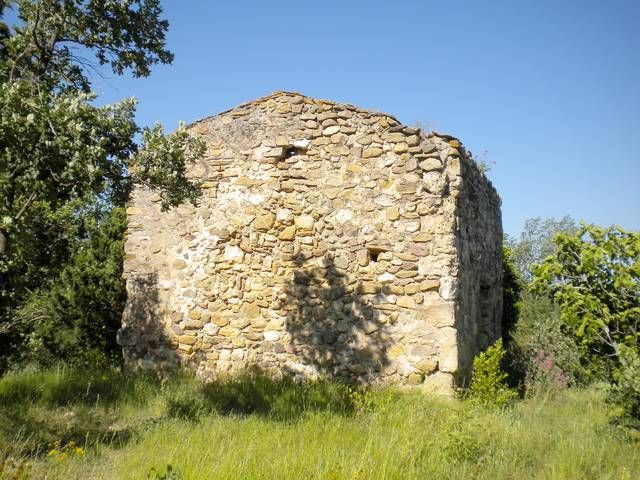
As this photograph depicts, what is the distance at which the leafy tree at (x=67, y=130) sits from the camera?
417cm

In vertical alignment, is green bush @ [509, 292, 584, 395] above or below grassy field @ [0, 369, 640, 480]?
above

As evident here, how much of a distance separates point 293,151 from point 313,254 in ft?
5.43

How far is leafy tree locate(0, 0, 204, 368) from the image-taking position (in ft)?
13.7

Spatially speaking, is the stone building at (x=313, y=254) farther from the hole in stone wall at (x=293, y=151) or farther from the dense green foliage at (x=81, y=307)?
the dense green foliage at (x=81, y=307)

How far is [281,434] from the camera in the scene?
4.94m

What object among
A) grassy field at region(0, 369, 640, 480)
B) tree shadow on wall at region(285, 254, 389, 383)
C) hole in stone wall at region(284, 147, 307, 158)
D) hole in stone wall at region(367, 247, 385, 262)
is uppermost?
hole in stone wall at region(284, 147, 307, 158)

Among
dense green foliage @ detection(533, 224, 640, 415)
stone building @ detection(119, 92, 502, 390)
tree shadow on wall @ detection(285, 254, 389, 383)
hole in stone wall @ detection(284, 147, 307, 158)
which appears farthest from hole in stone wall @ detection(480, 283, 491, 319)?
hole in stone wall @ detection(284, 147, 307, 158)

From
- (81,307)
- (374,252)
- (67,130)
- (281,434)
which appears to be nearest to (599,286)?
(374,252)

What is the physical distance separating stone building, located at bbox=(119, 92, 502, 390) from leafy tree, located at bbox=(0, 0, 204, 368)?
2068mm

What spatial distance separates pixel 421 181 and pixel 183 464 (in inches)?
191

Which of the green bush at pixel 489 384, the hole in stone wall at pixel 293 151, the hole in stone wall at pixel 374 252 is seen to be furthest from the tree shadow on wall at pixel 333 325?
the hole in stone wall at pixel 293 151

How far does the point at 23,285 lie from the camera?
9.48 meters

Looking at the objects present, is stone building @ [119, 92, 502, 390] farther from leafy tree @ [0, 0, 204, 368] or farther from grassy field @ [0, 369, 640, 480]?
leafy tree @ [0, 0, 204, 368]

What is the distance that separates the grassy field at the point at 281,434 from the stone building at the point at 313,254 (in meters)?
0.71
